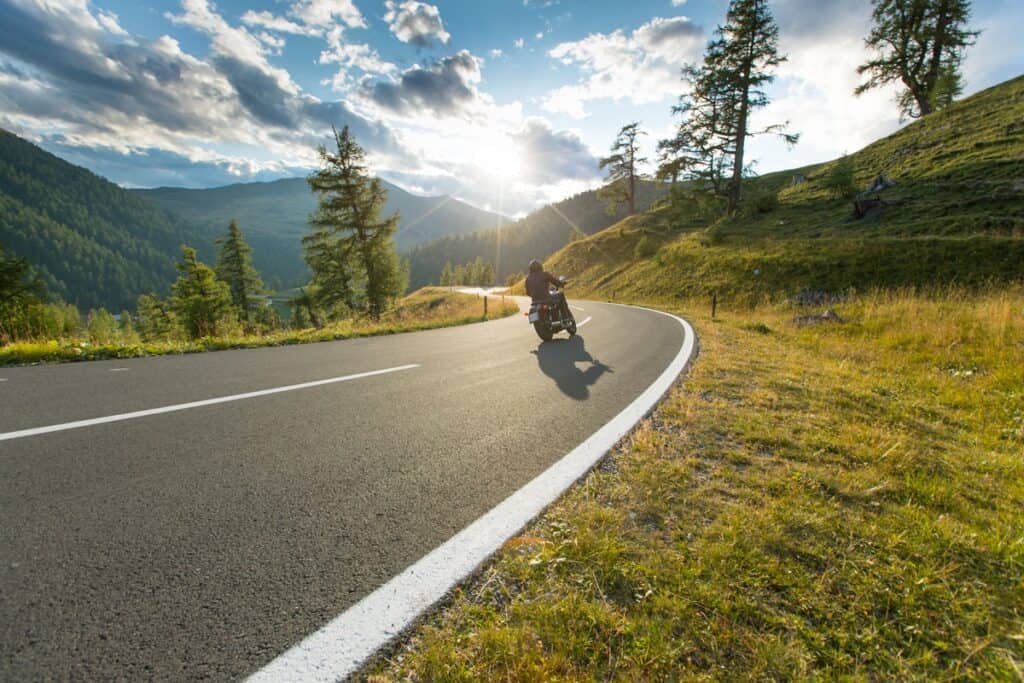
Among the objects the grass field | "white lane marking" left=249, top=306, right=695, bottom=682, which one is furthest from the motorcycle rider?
"white lane marking" left=249, top=306, right=695, bottom=682

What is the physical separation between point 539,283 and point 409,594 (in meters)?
8.06

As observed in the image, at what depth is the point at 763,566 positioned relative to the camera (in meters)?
1.85

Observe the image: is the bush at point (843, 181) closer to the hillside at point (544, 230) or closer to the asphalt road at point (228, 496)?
the asphalt road at point (228, 496)

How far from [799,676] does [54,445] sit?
4630 mm

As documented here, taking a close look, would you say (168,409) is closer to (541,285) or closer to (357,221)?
(541,285)

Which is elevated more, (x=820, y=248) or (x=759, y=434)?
(x=820, y=248)

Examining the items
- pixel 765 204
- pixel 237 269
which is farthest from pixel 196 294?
pixel 765 204

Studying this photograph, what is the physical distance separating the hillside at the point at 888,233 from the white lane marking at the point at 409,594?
19.8 meters

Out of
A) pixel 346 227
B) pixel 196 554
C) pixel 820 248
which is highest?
pixel 346 227

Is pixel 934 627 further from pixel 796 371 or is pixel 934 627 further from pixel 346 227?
pixel 346 227

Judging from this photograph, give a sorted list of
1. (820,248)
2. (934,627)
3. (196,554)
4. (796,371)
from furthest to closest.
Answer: (820,248) → (796,371) → (196,554) → (934,627)

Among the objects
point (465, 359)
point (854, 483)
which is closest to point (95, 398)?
point (465, 359)

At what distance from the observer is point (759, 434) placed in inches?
135

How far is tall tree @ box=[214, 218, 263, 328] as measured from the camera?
34.7 meters
